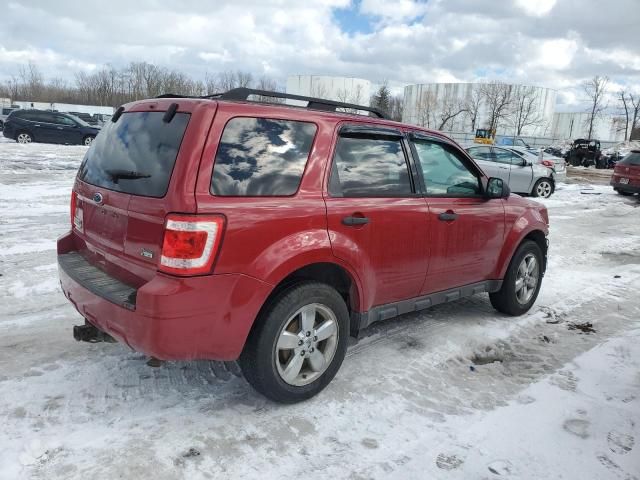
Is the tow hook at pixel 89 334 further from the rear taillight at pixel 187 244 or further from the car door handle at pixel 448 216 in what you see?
the car door handle at pixel 448 216

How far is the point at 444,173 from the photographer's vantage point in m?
4.17

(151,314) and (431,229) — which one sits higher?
(431,229)

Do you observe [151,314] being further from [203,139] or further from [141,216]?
[203,139]

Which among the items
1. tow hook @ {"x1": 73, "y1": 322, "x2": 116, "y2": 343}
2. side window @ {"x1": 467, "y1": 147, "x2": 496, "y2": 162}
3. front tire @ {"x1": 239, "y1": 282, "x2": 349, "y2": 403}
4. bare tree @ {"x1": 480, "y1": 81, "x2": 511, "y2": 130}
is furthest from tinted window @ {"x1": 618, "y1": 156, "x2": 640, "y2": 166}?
bare tree @ {"x1": 480, "y1": 81, "x2": 511, "y2": 130}

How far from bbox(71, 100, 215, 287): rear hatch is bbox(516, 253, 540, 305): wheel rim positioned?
3539 millimetres

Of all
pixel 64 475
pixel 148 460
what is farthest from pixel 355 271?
pixel 64 475

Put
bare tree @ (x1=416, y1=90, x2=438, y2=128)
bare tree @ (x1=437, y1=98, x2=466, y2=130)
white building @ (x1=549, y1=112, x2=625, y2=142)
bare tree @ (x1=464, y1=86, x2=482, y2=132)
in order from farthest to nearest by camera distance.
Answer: white building @ (x1=549, y1=112, x2=625, y2=142) → bare tree @ (x1=416, y1=90, x2=438, y2=128) → bare tree @ (x1=437, y1=98, x2=466, y2=130) → bare tree @ (x1=464, y1=86, x2=482, y2=132)

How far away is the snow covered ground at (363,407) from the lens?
104 inches

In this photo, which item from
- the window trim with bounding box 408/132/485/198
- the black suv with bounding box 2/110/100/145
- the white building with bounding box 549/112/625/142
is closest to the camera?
the window trim with bounding box 408/132/485/198

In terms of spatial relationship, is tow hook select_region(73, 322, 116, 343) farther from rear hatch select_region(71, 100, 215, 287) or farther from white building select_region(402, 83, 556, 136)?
white building select_region(402, 83, 556, 136)

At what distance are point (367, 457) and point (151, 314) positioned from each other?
4.58ft

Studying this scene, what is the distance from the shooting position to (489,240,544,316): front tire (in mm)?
4844

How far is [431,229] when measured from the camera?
152 inches

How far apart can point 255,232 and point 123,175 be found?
0.91 metres
